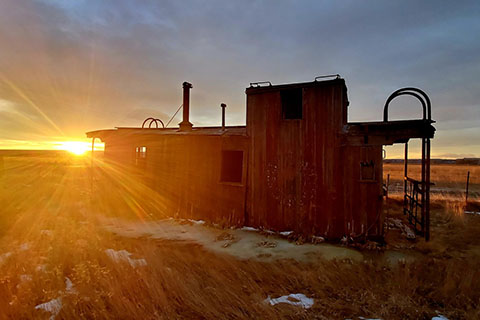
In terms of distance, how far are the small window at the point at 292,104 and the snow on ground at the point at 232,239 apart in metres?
5.03

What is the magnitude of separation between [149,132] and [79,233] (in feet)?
21.0

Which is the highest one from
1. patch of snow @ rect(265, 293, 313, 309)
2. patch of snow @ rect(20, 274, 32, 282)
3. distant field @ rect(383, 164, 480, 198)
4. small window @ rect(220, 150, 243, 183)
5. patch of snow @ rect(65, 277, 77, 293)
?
small window @ rect(220, 150, 243, 183)

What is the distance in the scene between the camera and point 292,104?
35.7ft

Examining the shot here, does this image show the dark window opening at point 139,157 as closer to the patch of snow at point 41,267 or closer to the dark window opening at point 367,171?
the patch of snow at point 41,267

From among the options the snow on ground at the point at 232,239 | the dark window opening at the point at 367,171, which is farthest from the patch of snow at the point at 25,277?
the dark window opening at the point at 367,171

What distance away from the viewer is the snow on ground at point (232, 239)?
7.66 meters

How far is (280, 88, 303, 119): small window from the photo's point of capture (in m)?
10.4

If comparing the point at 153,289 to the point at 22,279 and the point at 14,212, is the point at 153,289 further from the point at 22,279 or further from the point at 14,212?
the point at 14,212

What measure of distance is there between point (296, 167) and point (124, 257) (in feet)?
21.5

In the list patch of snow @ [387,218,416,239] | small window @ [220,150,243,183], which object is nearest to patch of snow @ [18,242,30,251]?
small window @ [220,150,243,183]

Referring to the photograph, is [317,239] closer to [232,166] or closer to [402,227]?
[402,227]

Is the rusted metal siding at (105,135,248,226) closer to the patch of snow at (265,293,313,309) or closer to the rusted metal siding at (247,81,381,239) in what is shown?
the rusted metal siding at (247,81,381,239)

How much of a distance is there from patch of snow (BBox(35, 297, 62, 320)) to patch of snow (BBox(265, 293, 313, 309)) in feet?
12.1

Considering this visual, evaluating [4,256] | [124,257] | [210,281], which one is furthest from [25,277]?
[210,281]
